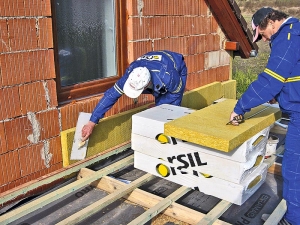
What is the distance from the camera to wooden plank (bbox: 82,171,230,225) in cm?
316

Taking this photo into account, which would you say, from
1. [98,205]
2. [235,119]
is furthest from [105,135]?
[235,119]

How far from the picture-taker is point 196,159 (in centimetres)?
307

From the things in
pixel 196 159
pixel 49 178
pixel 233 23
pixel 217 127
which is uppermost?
pixel 233 23

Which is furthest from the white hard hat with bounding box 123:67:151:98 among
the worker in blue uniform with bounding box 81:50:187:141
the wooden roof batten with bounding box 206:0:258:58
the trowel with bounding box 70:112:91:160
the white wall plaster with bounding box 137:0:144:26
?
the wooden roof batten with bounding box 206:0:258:58

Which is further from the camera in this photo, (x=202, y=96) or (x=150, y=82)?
(x=202, y=96)

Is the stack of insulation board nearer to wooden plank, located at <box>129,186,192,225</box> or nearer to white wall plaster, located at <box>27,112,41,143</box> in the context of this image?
wooden plank, located at <box>129,186,192,225</box>

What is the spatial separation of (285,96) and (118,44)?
2272 mm

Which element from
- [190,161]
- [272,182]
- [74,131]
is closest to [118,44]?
[74,131]

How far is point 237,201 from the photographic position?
301 centimetres

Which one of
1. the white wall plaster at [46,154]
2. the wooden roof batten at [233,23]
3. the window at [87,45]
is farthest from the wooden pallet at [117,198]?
the wooden roof batten at [233,23]

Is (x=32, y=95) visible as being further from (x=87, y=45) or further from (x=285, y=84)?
(x=285, y=84)

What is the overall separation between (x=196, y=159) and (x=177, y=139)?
25cm

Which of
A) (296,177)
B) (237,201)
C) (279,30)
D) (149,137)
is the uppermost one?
(279,30)

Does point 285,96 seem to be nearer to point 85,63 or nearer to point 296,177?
point 296,177
